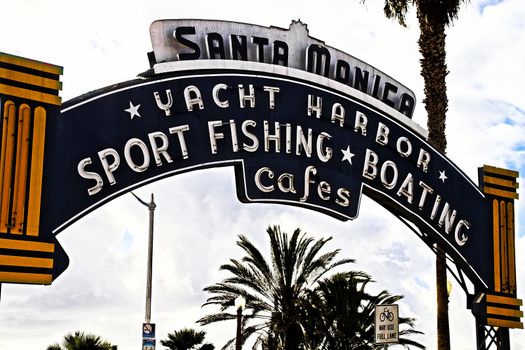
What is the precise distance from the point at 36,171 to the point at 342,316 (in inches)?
769

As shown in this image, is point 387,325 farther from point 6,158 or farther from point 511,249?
point 6,158

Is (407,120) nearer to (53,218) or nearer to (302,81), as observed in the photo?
(302,81)

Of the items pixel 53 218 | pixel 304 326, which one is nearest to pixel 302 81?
pixel 53 218

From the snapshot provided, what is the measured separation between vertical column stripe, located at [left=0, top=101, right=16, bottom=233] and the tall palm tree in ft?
43.7

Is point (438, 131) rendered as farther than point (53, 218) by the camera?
Yes

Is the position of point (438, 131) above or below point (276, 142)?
above

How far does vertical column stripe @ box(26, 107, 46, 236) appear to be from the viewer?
14637 mm

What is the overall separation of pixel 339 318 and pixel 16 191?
19.7 m

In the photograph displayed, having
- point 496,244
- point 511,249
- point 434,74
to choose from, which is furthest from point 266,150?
point 434,74

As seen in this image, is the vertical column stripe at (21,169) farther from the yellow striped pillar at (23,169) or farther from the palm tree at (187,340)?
the palm tree at (187,340)

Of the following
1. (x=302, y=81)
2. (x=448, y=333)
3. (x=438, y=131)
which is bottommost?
(x=448, y=333)

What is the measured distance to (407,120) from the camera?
63.8 feet

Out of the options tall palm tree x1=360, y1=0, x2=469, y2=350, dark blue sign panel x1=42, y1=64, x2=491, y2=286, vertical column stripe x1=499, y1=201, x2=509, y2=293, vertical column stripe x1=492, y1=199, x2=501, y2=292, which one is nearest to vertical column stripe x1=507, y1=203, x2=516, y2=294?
vertical column stripe x1=499, y1=201, x2=509, y2=293

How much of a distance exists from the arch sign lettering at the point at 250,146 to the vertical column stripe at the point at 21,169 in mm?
15
